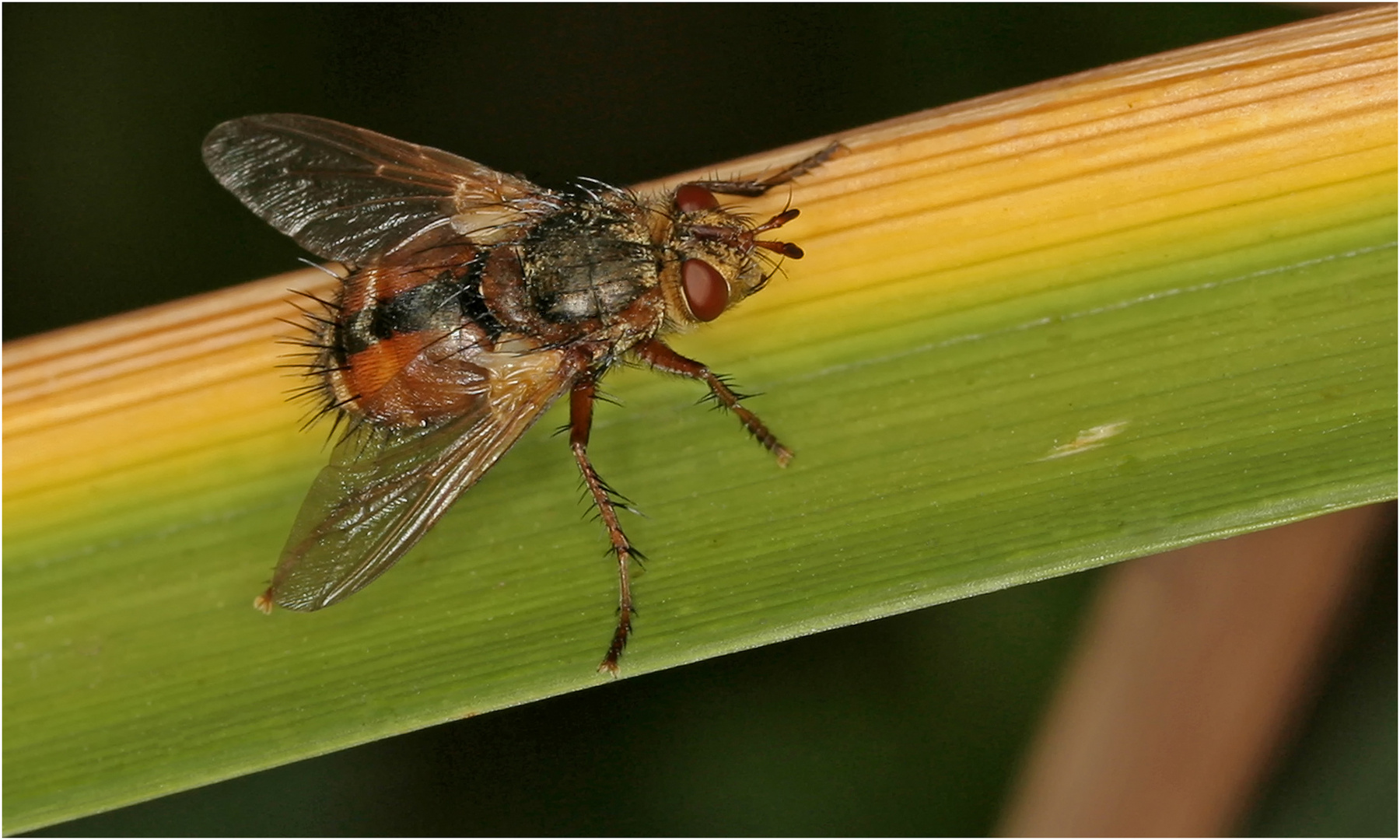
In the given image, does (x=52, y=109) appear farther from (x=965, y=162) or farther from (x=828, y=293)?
(x=965, y=162)

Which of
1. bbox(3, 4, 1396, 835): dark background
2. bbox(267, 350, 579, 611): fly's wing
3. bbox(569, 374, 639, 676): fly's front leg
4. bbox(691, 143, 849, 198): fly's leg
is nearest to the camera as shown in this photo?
bbox(569, 374, 639, 676): fly's front leg

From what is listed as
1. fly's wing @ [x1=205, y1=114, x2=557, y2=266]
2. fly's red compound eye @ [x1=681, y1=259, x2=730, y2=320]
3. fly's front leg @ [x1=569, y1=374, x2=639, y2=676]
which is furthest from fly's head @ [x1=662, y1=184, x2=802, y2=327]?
fly's wing @ [x1=205, y1=114, x2=557, y2=266]

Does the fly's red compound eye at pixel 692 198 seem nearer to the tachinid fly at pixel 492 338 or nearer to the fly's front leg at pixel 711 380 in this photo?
the tachinid fly at pixel 492 338

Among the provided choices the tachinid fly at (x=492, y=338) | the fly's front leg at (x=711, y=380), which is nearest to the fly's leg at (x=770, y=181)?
the tachinid fly at (x=492, y=338)

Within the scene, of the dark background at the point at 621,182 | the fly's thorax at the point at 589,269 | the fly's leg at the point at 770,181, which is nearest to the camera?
the fly's leg at the point at 770,181

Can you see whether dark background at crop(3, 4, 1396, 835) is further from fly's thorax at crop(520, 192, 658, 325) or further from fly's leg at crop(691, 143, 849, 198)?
fly's thorax at crop(520, 192, 658, 325)

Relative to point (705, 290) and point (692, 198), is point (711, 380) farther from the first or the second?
point (692, 198)

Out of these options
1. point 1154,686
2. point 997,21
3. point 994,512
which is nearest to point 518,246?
point 994,512
